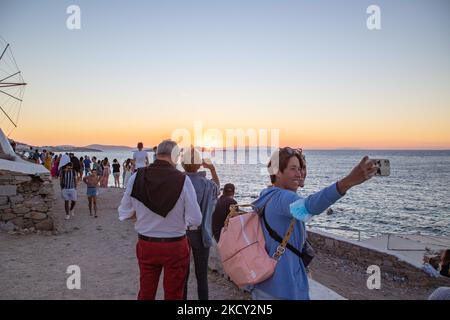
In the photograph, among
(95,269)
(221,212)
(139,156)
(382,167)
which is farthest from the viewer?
(139,156)

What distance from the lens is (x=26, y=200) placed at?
902 cm

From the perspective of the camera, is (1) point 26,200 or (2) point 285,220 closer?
(2) point 285,220

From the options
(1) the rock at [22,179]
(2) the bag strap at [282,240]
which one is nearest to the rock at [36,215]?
(1) the rock at [22,179]

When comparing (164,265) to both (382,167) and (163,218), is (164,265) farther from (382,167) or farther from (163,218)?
(382,167)

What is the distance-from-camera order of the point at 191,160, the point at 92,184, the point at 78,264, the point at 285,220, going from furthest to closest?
the point at 92,184
the point at 78,264
the point at 191,160
the point at 285,220

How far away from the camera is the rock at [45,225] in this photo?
917cm

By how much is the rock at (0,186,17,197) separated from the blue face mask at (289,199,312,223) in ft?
29.4

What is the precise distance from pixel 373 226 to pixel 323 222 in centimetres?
439

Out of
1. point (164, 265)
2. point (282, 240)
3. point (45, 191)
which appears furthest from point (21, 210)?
point (282, 240)

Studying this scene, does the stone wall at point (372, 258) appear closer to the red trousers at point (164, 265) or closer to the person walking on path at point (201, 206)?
the person walking on path at point (201, 206)

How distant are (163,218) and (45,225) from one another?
24.2 feet

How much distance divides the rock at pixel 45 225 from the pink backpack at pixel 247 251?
832 centimetres
